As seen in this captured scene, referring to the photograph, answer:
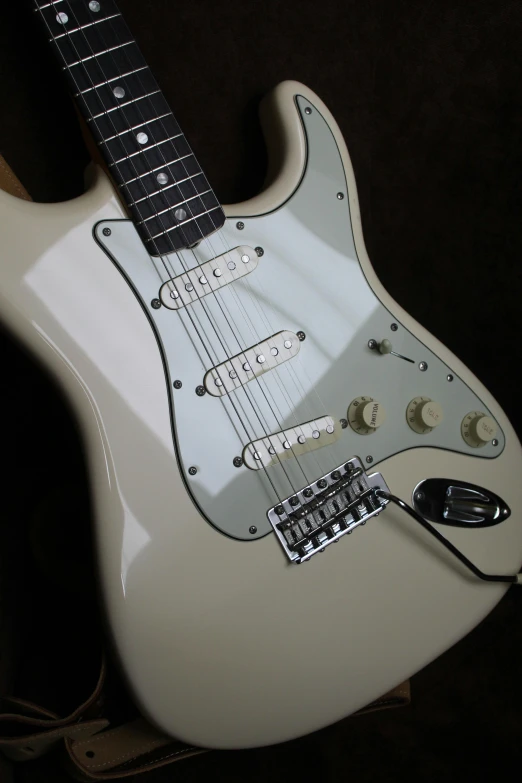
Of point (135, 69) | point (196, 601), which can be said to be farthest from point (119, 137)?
point (196, 601)

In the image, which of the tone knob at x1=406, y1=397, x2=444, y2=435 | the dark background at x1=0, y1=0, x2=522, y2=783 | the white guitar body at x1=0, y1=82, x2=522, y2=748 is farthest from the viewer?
the dark background at x1=0, y1=0, x2=522, y2=783

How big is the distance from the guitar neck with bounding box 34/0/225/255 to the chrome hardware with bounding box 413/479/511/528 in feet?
1.40

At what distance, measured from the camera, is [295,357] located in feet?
2.53

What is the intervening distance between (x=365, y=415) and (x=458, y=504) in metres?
0.18

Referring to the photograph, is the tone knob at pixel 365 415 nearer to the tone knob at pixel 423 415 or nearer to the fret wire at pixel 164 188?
the tone knob at pixel 423 415

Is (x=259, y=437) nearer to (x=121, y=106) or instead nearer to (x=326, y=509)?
(x=326, y=509)

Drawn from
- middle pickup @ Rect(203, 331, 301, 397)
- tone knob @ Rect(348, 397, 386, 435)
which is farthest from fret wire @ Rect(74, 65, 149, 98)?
tone knob @ Rect(348, 397, 386, 435)

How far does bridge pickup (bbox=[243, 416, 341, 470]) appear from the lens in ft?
2.42

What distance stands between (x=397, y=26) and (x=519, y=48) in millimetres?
212

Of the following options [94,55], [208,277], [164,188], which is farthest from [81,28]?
[208,277]

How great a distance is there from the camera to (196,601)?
0.70 m

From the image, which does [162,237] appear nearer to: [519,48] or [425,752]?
[519,48]

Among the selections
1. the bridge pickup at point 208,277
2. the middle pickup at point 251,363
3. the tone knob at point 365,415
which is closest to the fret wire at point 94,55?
the bridge pickup at point 208,277

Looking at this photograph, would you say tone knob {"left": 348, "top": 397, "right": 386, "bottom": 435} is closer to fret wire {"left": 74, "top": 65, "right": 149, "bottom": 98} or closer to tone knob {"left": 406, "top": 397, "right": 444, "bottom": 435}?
tone knob {"left": 406, "top": 397, "right": 444, "bottom": 435}
